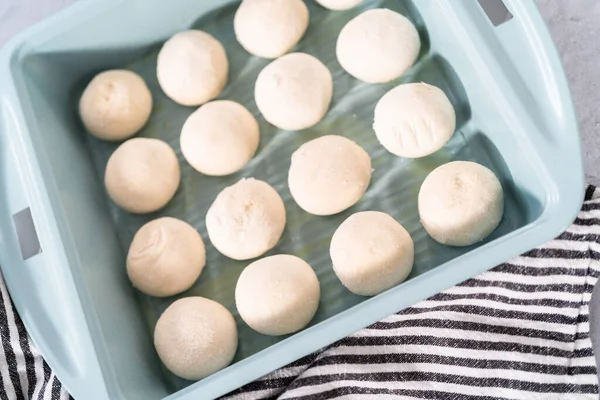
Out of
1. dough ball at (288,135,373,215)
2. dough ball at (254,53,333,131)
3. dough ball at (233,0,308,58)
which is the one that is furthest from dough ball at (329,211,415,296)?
dough ball at (233,0,308,58)

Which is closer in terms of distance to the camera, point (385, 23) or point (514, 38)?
point (514, 38)

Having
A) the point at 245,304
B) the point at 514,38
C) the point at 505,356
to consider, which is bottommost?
the point at 505,356

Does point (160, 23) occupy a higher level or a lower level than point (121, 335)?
higher

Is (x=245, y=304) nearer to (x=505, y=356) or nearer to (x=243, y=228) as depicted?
(x=243, y=228)

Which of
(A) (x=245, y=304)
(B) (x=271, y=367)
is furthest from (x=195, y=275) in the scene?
(B) (x=271, y=367)

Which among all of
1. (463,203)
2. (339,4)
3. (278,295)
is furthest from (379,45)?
(278,295)

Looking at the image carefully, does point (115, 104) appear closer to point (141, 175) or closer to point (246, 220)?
point (141, 175)

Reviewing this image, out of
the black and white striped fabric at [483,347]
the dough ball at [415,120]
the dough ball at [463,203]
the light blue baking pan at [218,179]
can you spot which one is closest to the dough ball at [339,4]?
the light blue baking pan at [218,179]
